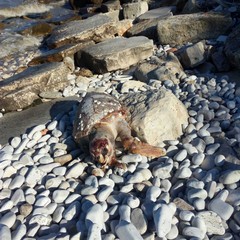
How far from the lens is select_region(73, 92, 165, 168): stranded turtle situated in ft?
9.28

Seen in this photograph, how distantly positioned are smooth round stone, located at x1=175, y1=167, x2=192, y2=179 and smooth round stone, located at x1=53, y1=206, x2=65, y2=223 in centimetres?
90

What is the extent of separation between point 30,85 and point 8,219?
2.23 meters

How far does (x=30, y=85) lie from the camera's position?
436 cm

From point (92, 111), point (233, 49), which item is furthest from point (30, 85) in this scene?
point (233, 49)

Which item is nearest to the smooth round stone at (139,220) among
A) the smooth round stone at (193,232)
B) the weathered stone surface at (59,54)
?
the smooth round stone at (193,232)

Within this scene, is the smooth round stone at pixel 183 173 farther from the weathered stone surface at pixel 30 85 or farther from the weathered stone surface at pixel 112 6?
the weathered stone surface at pixel 112 6

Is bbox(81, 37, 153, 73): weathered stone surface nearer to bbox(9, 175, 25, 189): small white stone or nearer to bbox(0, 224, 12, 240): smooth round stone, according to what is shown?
bbox(9, 175, 25, 189): small white stone

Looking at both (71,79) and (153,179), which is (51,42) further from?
(153,179)

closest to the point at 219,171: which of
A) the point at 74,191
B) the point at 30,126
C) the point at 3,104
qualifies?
the point at 74,191

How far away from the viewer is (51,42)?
21.3 ft

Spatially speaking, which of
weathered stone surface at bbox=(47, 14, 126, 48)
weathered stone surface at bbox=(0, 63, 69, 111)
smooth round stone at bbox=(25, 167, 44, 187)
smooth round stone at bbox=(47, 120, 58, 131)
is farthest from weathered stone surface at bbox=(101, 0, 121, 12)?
smooth round stone at bbox=(25, 167, 44, 187)

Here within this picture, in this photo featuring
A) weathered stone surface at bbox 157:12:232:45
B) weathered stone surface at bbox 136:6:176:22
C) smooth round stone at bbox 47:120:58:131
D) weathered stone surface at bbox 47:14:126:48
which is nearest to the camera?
smooth round stone at bbox 47:120:58:131

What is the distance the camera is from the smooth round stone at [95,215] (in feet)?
7.55

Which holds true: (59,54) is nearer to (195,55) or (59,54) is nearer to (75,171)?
(195,55)
